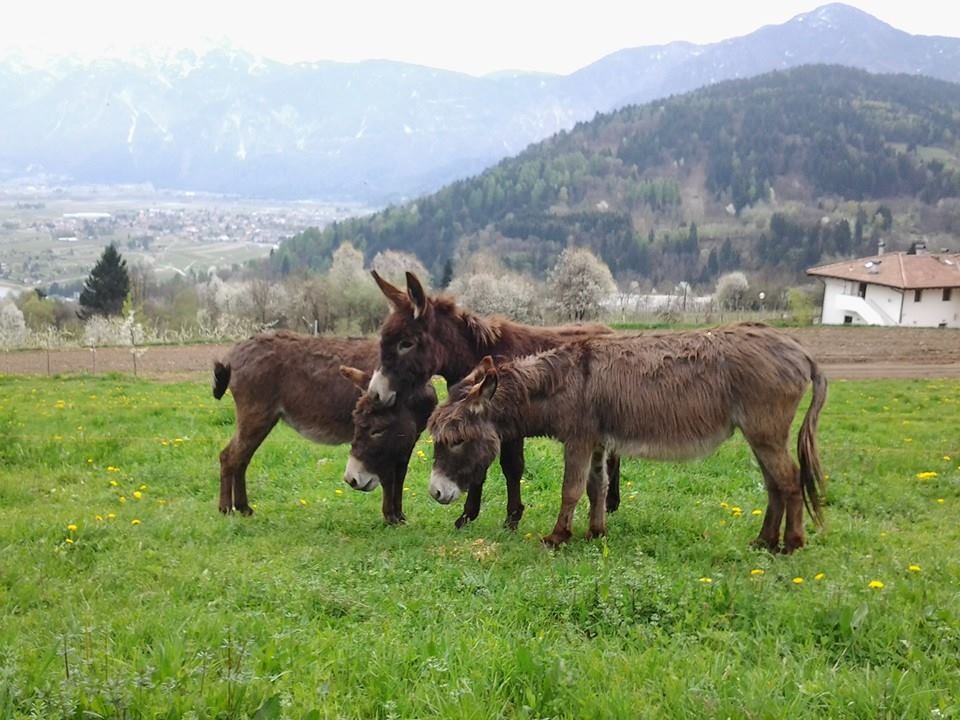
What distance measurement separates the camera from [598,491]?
6.94 meters

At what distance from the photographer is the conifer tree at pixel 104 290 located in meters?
57.7

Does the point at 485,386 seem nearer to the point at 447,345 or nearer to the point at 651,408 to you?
the point at 447,345

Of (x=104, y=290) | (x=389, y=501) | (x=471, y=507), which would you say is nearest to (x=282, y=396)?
(x=389, y=501)

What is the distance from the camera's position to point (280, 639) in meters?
4.10

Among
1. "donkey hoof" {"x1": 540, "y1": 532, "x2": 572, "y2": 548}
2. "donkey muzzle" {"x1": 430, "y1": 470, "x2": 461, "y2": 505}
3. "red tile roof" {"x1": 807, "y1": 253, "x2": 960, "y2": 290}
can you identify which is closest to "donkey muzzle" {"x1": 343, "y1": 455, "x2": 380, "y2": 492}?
"donkey muzzle" {"x1": 430, "y1": 470, "x2": 461, "y2": 505}

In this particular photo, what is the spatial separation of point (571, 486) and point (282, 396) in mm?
3386

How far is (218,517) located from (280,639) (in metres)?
3.89

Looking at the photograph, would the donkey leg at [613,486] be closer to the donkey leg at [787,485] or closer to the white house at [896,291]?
the donkey leg at [787,485]

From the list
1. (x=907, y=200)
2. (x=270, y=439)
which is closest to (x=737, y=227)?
(x=907, y=200)

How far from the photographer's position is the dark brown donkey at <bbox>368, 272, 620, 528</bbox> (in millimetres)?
7305

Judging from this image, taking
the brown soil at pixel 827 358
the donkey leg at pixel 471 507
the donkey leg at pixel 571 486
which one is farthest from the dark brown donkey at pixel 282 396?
the brown soil at pixel 827 358

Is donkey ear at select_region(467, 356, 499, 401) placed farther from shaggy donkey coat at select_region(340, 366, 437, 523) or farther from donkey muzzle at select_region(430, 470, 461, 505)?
shaggy donkey coat at select_region(340, 366, 437, 523)

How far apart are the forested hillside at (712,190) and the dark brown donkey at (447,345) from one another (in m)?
97.1

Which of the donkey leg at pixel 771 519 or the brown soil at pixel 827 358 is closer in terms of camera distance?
the donkey leg at pixel 771 519
